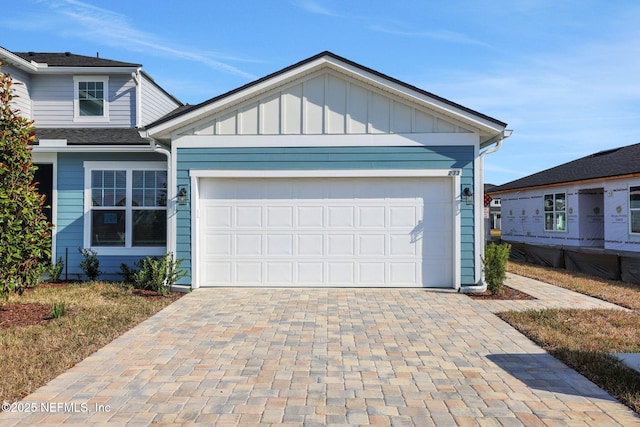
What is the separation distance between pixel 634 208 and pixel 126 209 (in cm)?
1397

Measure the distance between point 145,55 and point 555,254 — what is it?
46.8 feet

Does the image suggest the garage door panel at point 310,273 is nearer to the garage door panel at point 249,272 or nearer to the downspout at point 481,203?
the garage door panel at point 249,272

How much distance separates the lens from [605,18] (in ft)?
30.6

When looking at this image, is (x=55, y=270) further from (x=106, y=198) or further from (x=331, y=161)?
(x=331, y=161)

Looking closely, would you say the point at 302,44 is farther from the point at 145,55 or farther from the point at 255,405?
the point at 255,405

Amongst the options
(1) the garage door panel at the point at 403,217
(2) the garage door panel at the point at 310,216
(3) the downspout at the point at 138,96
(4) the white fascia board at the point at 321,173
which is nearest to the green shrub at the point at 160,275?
(4) the white fascia board at the point at 321,173

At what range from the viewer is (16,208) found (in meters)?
7.00

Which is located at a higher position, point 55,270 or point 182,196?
point 182,196

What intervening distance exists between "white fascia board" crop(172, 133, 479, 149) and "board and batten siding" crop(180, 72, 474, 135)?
9 cm

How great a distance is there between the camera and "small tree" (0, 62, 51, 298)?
680cm

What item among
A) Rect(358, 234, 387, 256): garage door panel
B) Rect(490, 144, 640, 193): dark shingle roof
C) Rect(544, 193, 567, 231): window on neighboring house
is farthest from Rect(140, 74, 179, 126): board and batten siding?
Rect(544, 193, 567, 231): window on neighboring house

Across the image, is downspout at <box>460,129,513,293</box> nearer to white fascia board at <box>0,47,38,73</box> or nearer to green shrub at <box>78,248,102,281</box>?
green shrub at <box>78,248,102,281</box>

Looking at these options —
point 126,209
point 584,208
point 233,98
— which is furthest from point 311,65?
point 584,208

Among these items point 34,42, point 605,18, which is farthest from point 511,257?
point 34,42
